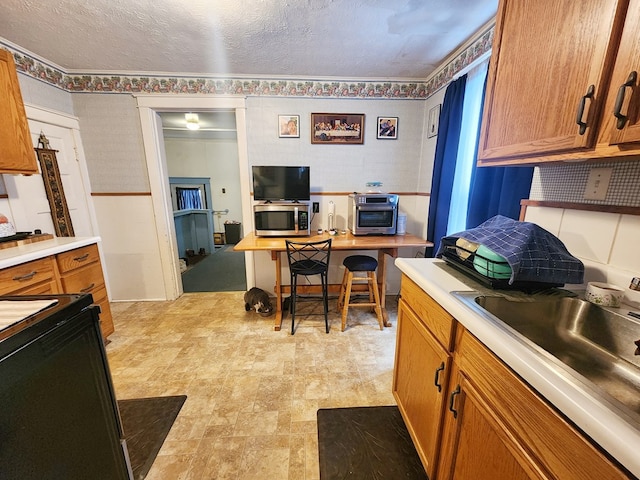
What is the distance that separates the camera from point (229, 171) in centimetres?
568

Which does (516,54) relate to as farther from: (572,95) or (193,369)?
(193,369)

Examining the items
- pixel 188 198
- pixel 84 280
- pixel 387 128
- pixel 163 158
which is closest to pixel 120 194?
pixel 163 158

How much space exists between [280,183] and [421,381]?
2.08 metres

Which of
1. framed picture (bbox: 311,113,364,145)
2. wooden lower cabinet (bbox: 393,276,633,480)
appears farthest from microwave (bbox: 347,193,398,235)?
wooden lower cabinet (bbox: 393,276,633,480)

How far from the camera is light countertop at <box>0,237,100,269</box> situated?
1466mm

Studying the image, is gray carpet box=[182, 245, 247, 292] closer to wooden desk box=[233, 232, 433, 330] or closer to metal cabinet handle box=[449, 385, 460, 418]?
wooden desk box=[233, 232, 433, 330]

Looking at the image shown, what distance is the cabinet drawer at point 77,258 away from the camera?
69.3 inches

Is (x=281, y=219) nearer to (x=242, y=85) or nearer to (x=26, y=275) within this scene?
(x=242, y=85)

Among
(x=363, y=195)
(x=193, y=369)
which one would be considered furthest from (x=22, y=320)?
(x=363, y=195)

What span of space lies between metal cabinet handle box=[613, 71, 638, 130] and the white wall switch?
0.41 m

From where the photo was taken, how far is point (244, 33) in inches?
71.4

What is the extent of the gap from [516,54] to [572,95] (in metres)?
0.36

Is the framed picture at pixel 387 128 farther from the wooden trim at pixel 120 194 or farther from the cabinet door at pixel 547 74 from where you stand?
the wooden trim at pixel 120 194

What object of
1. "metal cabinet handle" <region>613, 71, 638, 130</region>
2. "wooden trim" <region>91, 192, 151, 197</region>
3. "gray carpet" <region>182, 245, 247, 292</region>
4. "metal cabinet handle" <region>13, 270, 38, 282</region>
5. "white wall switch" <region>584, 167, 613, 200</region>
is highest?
"metal cabinet handle" <region>613, 71, 638, 130</region>
